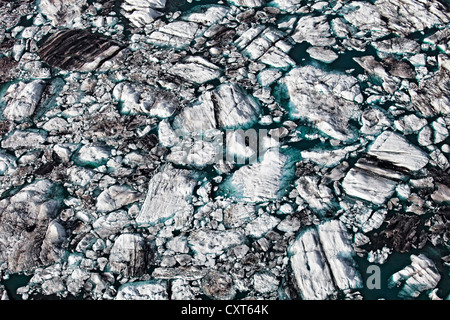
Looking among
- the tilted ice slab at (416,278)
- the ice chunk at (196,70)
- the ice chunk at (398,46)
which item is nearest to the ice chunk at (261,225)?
the tilted ice slab at (416,278)

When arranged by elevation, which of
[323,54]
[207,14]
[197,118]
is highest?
[207,14]

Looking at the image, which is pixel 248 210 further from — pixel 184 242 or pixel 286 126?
pixel 286 126

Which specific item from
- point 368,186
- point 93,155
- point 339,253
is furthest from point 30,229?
point 368,186

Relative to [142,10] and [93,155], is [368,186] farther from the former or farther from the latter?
[142,10]

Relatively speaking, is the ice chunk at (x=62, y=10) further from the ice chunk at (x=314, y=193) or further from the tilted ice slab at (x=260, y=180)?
the ice chunk at (x=314, y=193)

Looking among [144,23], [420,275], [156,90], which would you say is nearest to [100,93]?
[156,90]
